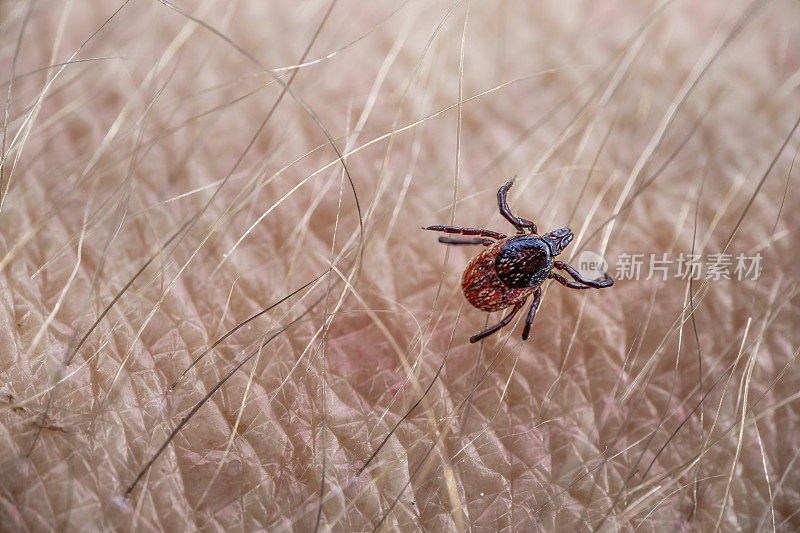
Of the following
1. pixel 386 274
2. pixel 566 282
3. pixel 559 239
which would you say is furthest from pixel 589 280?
pixel 386 274

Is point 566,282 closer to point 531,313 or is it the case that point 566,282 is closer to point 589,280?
point 589,280

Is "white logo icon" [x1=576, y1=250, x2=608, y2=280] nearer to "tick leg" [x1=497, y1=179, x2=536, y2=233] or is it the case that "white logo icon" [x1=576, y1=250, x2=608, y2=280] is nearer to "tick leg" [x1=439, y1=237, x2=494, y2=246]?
"tick leg" [x1=497, y1=179, x2=536, y2=233]

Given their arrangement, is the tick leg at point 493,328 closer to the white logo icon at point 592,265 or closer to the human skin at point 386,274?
the human skin at point 386,274

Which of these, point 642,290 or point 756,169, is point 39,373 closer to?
point 642,290

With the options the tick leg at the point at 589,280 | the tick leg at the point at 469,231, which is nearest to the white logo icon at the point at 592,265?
the tick leg at the point at 589,280

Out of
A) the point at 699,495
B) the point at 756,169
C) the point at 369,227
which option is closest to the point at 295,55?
the point at 369,227
